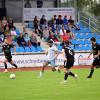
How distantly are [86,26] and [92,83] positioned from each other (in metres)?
21.8

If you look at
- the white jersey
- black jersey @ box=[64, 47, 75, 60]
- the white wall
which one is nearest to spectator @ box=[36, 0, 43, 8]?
the white wall

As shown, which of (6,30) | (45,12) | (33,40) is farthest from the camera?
(45,12)

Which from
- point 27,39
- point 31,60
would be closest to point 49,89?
point 31,60

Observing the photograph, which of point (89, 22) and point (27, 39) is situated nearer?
point (27, 39)

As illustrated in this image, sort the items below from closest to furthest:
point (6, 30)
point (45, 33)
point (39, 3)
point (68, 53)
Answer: point (68, 53) → point (6, 30) → point (45, 33) → point (39, 3)

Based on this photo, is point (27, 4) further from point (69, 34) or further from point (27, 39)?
point (27, 39)

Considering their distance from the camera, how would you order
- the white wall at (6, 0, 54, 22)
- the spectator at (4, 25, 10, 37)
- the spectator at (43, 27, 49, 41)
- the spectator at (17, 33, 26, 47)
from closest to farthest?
the spectator at (17, 33, 26, 47) → the spectator at (4, 25, 10, 37) → the spectator at (43, 27, 49, 41) → the white wall at (6, 0, 54, 22)

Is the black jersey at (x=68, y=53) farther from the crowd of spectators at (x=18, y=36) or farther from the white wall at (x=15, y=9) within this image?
the white wall at (x=15, y=9)

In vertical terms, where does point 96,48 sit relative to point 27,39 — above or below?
above

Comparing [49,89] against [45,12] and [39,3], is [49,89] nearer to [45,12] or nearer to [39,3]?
[45,12]

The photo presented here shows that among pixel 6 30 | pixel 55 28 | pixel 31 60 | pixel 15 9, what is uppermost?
pixel 15 9

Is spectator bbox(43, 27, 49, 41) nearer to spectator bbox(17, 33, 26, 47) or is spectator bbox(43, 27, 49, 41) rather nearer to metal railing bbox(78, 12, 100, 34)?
spectator bbox(17, 33, 26, 47)

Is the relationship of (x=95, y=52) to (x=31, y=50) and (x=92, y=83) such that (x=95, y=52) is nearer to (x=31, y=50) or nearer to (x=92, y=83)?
(x=92, y=83)

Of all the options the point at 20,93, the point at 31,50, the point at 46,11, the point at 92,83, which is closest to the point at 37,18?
the point at 46,11
